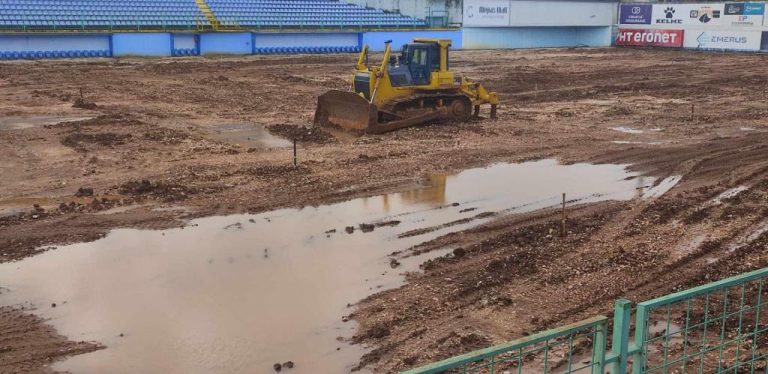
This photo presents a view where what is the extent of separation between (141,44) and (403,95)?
2458 cm

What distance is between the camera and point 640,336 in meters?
3.99

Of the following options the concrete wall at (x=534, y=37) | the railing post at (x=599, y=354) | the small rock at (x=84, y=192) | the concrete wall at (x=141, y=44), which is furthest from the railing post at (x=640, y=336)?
the concrete wall at (x=534, y=37)

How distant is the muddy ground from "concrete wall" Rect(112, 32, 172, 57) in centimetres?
876

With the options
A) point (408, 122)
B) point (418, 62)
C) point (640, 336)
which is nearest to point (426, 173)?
point (408, 122)

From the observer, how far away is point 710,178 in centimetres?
1336

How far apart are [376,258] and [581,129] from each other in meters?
11.1

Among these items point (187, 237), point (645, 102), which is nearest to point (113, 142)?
point (187, 237)

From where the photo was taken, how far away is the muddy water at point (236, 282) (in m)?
6.70

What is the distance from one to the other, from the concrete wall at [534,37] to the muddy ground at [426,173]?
71.3ft

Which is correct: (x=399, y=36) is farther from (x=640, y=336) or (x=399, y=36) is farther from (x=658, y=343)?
(x=640, y=336)

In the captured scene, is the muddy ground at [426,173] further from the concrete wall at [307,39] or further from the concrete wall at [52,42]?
the concrete wall at [307,39]

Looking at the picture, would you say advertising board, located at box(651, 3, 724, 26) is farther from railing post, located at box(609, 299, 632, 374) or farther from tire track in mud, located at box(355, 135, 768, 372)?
railing post, located at box(609, 299, 632, 374)

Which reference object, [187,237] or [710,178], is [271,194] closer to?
[187,237]

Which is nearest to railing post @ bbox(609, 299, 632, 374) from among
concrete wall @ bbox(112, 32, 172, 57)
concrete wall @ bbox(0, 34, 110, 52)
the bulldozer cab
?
the bulldozer cab
